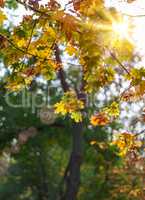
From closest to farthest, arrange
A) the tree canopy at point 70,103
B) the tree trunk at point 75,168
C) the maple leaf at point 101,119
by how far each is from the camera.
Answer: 1. the tree canopy at point 70,103
2. the maple leaf at point 101,119
3. the tree trunk at point 75,168

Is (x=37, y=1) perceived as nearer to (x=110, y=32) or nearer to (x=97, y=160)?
(x=110, y=32)

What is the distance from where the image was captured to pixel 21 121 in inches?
853

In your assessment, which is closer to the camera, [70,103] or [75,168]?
[70,103]

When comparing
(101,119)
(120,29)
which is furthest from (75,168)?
(120,29)

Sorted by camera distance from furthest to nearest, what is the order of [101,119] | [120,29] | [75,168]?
[75,168]
[101,119]
[120,29]

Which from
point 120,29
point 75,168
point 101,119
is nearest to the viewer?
point 120,29

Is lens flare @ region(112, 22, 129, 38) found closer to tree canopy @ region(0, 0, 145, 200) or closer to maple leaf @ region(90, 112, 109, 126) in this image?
tree canopy @ region(0, 0, 145, 200)

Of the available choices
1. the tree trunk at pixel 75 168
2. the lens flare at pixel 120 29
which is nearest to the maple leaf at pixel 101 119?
the lens flare at pixel 120 29

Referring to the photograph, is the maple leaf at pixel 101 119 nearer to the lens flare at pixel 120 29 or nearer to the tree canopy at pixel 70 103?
the tree canopy at pixel 70 103

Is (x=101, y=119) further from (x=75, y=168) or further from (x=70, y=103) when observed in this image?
(x=75, y=168)

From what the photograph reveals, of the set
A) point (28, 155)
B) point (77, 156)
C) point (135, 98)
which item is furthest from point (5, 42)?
point (28, 155)

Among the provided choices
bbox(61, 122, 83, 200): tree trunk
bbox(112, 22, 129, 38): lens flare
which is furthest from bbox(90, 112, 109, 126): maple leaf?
bbox(61, 122, 83, 200): tree trunk

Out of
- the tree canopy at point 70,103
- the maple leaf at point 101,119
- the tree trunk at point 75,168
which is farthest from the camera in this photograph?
the tree trunk at point 75,168

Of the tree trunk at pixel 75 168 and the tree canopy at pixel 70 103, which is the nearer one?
the tree canopy at pixel 70 103
